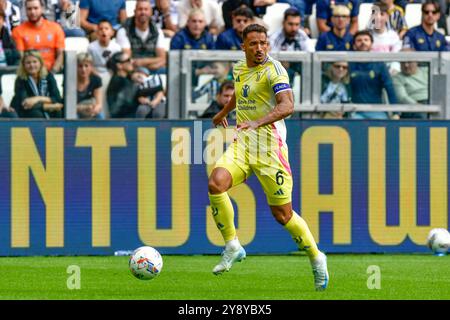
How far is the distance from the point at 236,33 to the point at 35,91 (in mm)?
3034

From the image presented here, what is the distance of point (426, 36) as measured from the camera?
727 inches

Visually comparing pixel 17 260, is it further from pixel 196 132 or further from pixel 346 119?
pixel 346 119

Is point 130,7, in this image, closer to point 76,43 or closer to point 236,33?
point 76,43

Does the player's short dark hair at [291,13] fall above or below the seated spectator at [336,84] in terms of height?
above

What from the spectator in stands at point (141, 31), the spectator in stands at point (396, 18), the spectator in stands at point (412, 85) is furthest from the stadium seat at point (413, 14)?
the spectator in stands at point (141, 31)

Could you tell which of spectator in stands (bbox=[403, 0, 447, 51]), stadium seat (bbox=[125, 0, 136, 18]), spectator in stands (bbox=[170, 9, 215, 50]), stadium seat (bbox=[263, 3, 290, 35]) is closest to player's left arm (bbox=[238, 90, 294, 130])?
spectator in stands (bbox=[170, 9, 215, 50])

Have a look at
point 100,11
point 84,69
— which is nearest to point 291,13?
point 100,11

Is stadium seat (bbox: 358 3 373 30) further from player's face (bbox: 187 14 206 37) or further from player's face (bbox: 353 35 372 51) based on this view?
player's face (bbox: 187 14 206 37)

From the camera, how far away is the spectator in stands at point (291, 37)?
17.5m

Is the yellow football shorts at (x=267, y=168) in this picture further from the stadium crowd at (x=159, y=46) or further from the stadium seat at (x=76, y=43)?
the stadium seat at (x=76, y=43)

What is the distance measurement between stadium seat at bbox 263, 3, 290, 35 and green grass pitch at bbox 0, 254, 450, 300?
3.72 m

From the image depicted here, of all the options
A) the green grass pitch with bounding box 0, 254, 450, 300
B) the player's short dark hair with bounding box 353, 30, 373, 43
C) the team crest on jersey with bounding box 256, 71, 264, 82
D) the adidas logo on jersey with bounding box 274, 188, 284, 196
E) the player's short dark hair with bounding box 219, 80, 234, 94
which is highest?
the player's short dark hair with bounding box 353, 30, 373, 43

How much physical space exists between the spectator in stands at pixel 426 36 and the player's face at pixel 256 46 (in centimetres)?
671

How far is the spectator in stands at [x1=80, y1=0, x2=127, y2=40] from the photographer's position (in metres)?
18.6
